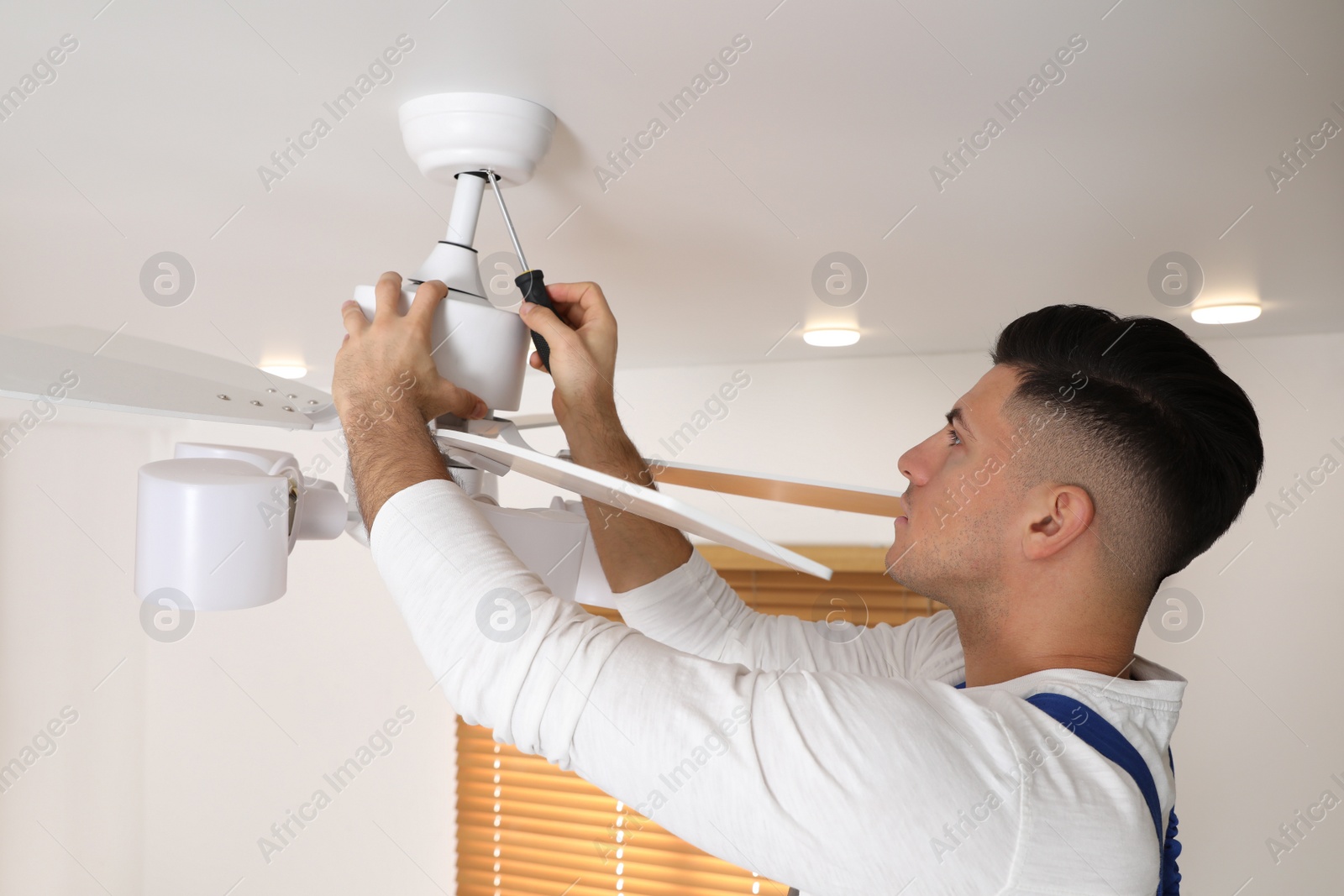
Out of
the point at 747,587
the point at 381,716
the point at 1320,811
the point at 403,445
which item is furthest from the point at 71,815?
the point at 1320,811

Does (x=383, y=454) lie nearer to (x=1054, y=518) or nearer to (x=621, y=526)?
(x=621, y=526)

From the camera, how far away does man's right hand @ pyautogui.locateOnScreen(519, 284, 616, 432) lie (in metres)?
0.89

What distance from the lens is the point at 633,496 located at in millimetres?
576

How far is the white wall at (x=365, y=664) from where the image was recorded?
7.23 feet

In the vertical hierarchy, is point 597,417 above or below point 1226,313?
below

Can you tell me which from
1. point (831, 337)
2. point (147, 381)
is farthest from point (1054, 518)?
point (831, 337)

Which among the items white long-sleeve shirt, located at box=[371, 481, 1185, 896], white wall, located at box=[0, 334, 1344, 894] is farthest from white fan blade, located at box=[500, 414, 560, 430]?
white wall, located at box=[0, 334, 1344, 894]

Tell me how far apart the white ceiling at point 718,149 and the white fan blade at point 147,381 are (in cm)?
25

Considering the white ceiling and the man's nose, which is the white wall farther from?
the man's nose

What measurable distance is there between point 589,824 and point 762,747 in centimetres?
248

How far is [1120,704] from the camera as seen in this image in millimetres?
848

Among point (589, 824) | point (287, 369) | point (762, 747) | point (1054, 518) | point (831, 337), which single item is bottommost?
point (762, 747)

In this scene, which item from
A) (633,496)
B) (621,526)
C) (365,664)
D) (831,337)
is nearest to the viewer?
(633,496)

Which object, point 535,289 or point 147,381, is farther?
point 535,289
